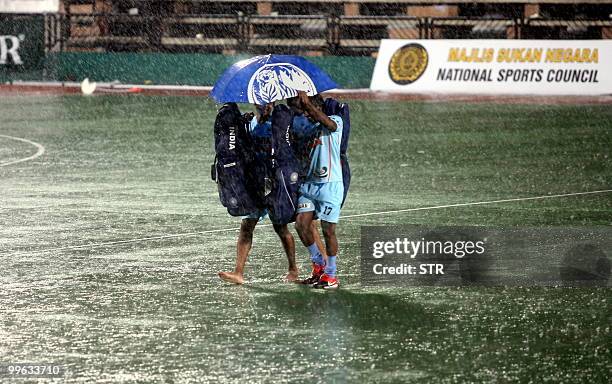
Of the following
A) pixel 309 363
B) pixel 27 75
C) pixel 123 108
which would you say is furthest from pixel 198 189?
pixel 27 75

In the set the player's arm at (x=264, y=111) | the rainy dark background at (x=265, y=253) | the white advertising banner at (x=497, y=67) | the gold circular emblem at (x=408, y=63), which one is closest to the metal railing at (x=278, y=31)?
the gold circular emblem at (x=408, y=63)

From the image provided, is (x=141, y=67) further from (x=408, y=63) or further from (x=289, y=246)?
(x=289, y=246)

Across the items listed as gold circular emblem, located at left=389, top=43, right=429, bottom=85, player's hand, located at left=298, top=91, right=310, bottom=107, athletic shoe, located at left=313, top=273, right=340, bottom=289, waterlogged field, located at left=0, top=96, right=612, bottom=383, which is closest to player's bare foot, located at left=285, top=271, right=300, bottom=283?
waterlogged field, located at left=0, top=96, right=612, bottom=383

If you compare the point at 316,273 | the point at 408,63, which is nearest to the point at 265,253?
the point at 316,273

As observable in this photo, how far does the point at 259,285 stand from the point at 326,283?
0.57 m

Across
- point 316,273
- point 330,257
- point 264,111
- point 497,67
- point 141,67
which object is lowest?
point 141,67

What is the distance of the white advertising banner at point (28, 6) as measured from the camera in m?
35.4

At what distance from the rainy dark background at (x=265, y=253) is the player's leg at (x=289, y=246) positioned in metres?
0.12

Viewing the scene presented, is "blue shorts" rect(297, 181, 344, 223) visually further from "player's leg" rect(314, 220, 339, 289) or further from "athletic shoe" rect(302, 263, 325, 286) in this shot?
"athletic shoe" rect(302, 263, 325, 286)

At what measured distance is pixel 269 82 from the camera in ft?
33.1

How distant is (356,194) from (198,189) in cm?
198

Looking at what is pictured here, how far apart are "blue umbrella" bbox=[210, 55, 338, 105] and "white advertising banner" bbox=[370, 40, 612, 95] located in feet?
67.7

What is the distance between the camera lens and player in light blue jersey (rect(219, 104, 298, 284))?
34.0 feet

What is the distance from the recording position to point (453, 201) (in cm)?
1524
